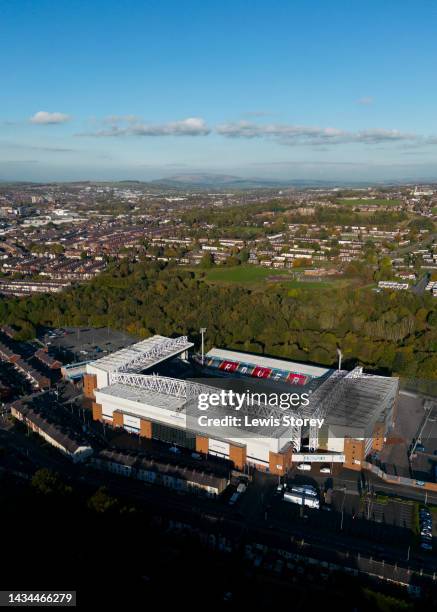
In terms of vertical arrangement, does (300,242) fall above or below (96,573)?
above

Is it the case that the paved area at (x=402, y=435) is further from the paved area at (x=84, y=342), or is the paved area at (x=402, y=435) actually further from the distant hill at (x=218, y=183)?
the distant hill at (x=218, y=183)

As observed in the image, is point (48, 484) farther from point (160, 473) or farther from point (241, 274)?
point (241, 274)

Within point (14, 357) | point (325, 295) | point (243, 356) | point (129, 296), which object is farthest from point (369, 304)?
point (14, 357)

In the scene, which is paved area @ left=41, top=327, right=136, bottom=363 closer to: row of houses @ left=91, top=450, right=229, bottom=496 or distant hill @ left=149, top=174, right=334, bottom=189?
row of houses @ left=91, top=450, right=229, bottom=496

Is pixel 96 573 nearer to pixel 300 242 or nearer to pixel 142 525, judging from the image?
pixel 142 525

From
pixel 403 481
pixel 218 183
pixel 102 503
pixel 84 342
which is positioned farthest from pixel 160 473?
pixel 218 183
